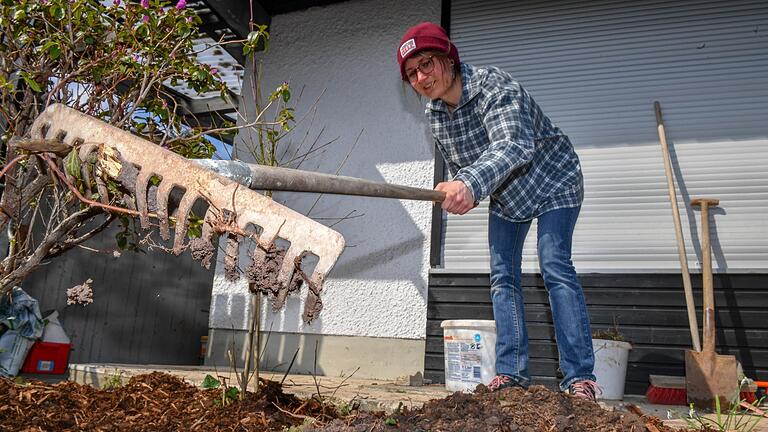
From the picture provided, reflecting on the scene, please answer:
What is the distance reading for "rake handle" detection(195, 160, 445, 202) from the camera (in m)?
1.70

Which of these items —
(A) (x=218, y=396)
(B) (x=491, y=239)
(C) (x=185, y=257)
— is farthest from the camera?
(C) (x=185, y=257)

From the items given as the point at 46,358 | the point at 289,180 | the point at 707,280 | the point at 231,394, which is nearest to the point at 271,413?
the point at 231,394

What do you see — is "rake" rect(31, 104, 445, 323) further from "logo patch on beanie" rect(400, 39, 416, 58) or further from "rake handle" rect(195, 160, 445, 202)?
"logo patch on beanie" rect(400, 39, 416, 58)

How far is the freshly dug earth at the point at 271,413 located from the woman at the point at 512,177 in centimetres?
41

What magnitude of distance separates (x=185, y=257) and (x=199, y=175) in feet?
19.5

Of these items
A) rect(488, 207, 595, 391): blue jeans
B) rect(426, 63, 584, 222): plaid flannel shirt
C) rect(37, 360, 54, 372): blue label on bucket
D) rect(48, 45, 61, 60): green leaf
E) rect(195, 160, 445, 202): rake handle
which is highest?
rect(48, 45, 61, 60): green leaf

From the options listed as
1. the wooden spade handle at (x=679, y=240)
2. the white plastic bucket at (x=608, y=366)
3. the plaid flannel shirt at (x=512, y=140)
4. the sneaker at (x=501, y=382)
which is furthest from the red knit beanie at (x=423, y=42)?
the wooden spade handle at (x=679, y=240)

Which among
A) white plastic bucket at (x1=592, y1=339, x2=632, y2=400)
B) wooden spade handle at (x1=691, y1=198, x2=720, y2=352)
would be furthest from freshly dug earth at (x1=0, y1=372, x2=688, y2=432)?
wooden spade handle at (x1=691, y1=198, x2=720, y2=352)

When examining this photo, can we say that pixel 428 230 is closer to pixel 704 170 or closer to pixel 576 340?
pixel 704 170

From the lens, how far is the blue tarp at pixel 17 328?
13.5ft

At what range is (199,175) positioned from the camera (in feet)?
5.50

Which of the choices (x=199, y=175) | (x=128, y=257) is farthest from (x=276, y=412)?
(x=128, y=257)

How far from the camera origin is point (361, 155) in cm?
509

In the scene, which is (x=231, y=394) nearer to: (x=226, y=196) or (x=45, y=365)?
(x=226, y=196)
